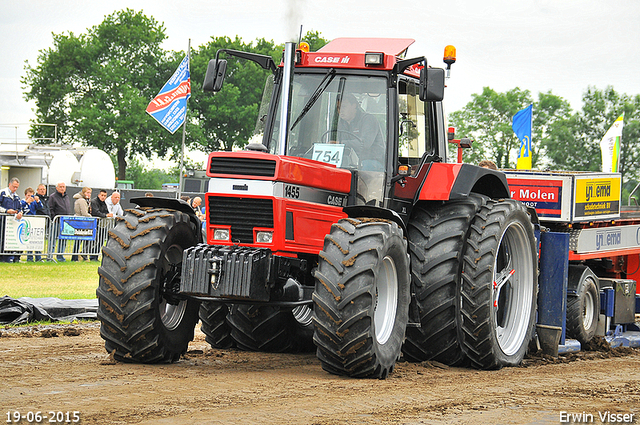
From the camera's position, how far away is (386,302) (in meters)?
6.91

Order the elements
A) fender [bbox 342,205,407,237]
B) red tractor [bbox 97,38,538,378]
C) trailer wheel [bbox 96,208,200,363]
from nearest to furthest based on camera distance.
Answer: red tractor [bbox 97,38,538,378] < trailer wheel [bbox 96,208,200,363] < fender [bbox 342,205,407,237]

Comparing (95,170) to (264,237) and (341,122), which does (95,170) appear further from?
(264,237)

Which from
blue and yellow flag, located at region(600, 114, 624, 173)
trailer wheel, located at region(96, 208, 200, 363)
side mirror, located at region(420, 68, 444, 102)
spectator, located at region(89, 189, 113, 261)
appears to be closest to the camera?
trailer wheel, located at region(96, 208, 200, 363)

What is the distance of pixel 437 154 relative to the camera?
840 centimetres

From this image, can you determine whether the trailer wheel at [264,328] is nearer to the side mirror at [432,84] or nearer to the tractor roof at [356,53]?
the tractor roof at [356,53]

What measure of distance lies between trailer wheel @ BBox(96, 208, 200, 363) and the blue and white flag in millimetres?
11594

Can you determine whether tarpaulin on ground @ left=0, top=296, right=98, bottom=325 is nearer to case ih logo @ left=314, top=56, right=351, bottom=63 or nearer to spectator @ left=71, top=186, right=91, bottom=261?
case ih logo @ left=314, top=56, right=351, bottom=63

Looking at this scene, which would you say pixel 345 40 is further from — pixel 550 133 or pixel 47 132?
pixel 550 133

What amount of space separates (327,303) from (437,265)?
1.64m

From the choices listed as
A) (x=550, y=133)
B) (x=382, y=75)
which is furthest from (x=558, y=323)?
(x=550, y=133)

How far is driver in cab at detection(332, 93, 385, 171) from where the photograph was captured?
743 cm

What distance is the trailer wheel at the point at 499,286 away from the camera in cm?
755

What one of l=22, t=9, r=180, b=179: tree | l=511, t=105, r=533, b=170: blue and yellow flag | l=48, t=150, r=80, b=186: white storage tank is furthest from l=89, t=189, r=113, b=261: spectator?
l=22, t=9, r=180, b=179: tree

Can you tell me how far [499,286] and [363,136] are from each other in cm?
224
